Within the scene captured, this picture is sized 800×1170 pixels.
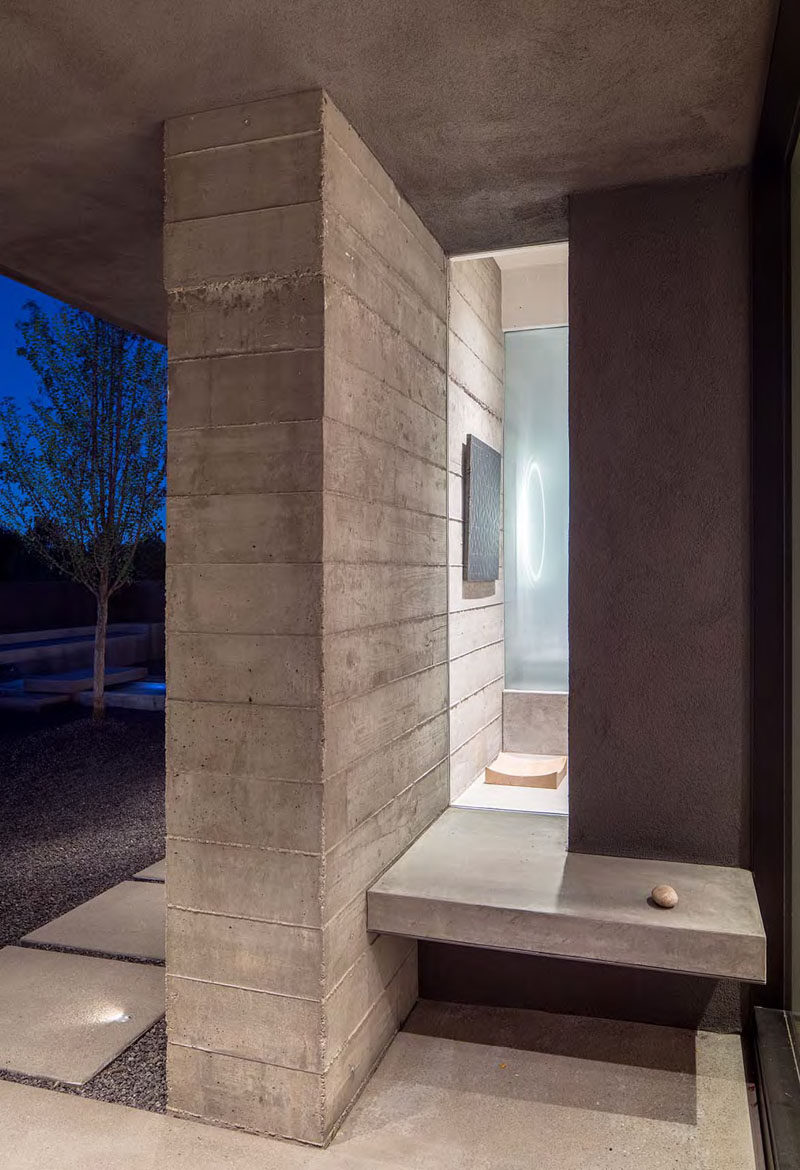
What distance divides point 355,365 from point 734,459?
3.97 feet

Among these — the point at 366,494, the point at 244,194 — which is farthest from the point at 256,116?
the point at 366,494

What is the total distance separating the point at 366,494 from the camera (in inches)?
94.7

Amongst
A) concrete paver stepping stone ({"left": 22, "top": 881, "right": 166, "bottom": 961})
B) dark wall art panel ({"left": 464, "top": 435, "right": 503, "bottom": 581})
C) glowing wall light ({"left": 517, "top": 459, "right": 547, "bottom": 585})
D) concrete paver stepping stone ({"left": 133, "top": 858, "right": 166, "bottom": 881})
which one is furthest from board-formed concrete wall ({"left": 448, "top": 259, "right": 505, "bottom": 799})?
concrete paver stepping stone ({"left": 133, "top": 858, "right": 166, "bottom": 881})

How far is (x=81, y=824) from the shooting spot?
15.9 feet

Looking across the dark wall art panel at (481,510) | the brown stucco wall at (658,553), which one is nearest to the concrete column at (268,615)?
the brown stucco wall at (658,553)

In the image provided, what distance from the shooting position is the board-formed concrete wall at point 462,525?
330 cm

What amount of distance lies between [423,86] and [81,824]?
13.9 feet

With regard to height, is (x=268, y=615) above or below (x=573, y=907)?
above

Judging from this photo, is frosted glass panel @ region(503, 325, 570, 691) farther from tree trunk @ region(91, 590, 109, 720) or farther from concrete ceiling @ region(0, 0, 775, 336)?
tree trunk @ region(91, 590, 109, 720)

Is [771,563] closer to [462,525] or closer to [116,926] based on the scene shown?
[462,525]

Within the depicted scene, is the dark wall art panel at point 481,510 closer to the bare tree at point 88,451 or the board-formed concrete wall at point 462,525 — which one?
the board-formed concrete wall at point 462,525

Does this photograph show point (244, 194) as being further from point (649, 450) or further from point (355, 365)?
point (649, 450)

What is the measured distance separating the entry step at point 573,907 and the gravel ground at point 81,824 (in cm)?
86

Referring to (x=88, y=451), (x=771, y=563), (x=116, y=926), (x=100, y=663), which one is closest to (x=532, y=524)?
(x=771, y=563)
